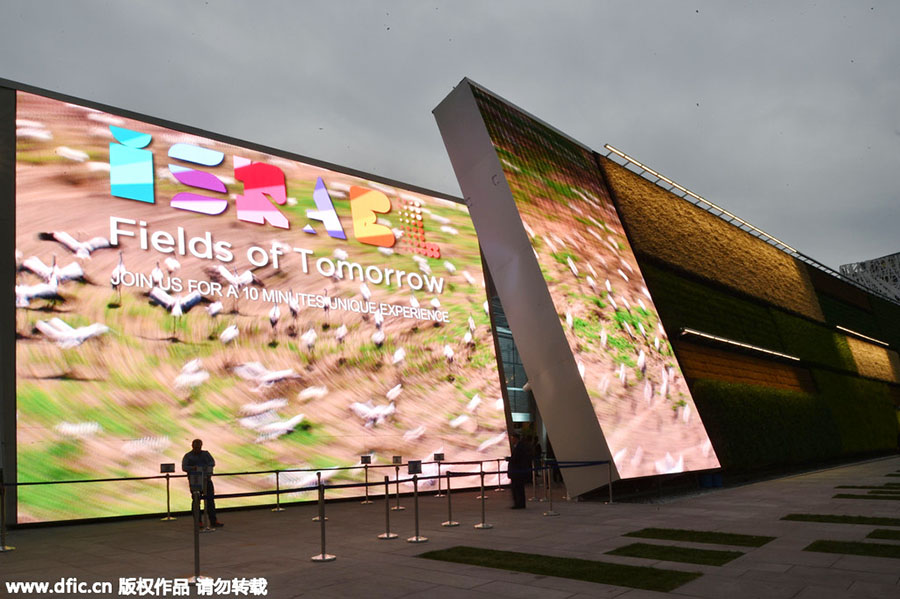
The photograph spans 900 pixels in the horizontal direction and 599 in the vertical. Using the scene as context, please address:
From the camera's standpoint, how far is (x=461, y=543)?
319 inches

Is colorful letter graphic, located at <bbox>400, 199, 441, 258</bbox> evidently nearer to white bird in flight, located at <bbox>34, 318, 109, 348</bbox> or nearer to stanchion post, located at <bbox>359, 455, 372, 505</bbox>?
stanchion post, located at <bbox>359, 455, 372, 505</bbox>

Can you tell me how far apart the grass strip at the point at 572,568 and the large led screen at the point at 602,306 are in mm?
4923

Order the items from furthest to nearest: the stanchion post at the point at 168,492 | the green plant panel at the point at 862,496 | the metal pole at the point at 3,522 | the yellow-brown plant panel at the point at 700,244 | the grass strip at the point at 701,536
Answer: the yellow-brown plant panel at the point at 700,244 < the green plant panel at the point at 862,496 < the stanchion post at the point at 168,492 < the metal pole at the point at 3,522 < the grass strip at the point at 701,536

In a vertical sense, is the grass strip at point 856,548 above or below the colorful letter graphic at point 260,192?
below

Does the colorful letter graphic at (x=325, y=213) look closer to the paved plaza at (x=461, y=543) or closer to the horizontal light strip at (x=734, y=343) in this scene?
the paved plaza at (x=461, y=543)

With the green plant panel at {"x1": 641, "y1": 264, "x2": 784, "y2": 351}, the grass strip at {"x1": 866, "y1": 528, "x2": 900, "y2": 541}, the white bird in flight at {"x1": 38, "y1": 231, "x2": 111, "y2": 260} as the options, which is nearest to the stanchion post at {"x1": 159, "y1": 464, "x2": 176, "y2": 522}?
the white bird in flight at {"x1": 38, "y1": 231, "x2": 111, "y2": 260}

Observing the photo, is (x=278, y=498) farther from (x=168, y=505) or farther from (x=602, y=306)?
(x=602, y=306)

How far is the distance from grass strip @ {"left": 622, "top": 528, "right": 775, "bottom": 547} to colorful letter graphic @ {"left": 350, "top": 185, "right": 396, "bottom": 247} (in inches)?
421

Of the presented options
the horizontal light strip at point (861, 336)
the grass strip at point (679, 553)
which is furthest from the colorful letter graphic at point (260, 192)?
the horizontal light strip at point (861, 336)

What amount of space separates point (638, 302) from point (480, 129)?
5.41 m

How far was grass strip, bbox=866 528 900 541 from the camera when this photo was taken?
7.64 metres

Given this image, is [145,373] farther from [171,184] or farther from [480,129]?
[480,129]

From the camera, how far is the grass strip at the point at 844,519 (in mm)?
8914

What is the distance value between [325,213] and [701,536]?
1141 cm
